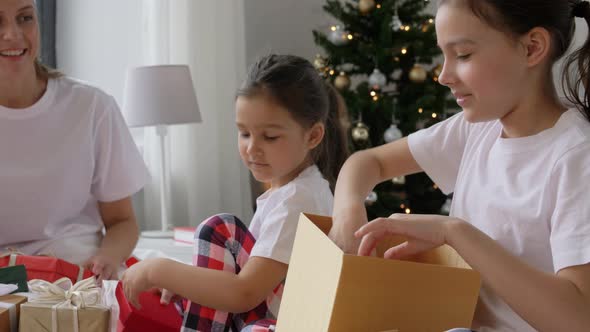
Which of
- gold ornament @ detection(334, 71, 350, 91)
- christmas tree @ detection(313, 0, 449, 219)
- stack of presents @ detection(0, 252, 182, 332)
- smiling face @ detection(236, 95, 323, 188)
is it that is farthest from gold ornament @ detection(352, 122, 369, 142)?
stack of presents @ detection(0, 252, 182, 332)

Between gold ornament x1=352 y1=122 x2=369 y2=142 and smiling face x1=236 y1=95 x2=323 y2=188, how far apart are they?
193 centimetres

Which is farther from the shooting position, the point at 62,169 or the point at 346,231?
the point at 62,169

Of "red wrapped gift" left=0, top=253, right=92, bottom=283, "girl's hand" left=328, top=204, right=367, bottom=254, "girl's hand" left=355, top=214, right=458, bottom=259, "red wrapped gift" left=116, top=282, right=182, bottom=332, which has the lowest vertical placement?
"red wrapped gift" left=116, top=282, right=182, bottom=332

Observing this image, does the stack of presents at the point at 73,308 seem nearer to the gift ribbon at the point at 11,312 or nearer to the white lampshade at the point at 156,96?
the gift ribbon at the point at 11,312

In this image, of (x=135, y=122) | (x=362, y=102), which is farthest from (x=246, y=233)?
(x=362, y=102)

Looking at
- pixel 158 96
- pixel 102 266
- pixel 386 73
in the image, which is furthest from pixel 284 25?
pixel 102 266

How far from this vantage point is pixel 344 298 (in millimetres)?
969

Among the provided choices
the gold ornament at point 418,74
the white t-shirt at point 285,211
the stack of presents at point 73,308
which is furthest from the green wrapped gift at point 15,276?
the gold ornament at point 418,74

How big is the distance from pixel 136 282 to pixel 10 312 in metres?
0.25

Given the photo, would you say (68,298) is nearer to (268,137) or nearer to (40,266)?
(40,266)

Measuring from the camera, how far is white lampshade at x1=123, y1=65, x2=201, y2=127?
3203 millimetres

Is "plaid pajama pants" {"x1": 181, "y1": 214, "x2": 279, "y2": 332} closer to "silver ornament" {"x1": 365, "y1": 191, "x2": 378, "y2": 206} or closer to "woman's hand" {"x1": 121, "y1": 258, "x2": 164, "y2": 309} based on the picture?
"woman's hand" {"x1": 121, "y1": 258, "x2": 164, "y2": 309}

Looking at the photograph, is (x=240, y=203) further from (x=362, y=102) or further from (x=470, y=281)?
(x=470, y=281)

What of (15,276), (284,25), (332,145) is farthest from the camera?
(284,25)
